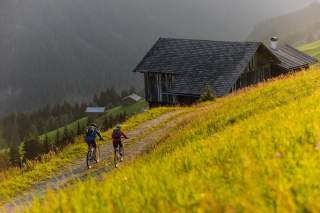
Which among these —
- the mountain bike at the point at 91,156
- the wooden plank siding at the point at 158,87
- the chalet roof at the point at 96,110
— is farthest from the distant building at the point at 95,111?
the mountain bike at the point at 91,156

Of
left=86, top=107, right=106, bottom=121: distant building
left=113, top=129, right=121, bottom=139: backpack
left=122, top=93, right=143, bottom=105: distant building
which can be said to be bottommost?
left=86, top=107, right=106, bottom=121: distant building

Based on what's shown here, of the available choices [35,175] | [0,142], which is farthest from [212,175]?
[0,142]

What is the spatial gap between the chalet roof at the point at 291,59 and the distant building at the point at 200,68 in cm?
65

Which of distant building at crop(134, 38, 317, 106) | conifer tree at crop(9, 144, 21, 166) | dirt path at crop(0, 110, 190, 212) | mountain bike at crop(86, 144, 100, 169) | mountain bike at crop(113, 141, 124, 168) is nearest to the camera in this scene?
dirt path at crop(0, 110, 190, 212)

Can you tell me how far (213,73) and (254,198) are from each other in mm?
43292

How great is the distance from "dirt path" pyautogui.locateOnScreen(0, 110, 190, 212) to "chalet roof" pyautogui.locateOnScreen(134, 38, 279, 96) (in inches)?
504

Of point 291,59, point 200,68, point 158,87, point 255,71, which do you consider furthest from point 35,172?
point 291,59

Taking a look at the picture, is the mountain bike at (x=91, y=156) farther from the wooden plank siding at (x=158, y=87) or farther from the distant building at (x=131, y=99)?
the distant building at (x=131, y=99)

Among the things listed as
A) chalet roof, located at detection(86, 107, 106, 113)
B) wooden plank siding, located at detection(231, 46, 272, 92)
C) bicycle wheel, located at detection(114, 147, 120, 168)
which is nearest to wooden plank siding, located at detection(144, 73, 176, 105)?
wooden plank siding, located at detection(231, 46, 272, 92)

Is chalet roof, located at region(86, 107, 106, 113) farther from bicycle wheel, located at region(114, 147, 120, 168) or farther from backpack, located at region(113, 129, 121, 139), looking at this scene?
backpack, located at region(113, 129, 121, 139)

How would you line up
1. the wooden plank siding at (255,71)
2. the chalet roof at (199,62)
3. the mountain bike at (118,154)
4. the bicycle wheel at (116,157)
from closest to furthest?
the bicycle wheel at (116,157), the mountain bike at (118,154), the chalet roof at (199,62), the wooden plank siding at (255,71)

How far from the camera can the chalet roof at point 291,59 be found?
55.7 m

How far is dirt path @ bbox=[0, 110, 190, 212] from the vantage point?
17.3 meters

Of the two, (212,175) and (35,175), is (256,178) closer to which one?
(212,175)
